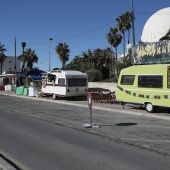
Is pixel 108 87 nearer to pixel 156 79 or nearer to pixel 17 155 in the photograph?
pixel 156 79

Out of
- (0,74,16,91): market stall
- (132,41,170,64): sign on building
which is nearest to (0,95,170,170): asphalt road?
(132,41,170,64): sign on building

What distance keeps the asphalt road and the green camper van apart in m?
3.65

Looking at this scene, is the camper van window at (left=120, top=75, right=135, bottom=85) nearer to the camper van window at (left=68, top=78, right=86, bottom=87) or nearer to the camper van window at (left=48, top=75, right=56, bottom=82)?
the camper van window at (left=68, top=78, right=86, bottom=87)

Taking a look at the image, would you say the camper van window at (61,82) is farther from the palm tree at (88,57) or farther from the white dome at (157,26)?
the white dome at (157,26)

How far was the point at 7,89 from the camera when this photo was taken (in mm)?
47594

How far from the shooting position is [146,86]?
58.5 feet

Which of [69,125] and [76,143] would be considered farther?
[69,125]

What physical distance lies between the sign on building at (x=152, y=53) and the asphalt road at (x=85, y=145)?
5.94 metres

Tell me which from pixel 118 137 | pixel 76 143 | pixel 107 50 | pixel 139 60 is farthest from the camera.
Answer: pixel 107 50

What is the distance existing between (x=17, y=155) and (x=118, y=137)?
144 inches

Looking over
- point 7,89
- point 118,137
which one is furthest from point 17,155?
point 7,89

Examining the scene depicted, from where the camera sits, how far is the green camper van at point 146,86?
54.9 feet

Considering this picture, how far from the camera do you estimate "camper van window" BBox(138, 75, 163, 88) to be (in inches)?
669

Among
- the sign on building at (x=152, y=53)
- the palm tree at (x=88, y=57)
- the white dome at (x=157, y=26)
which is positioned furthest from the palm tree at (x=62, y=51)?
the sign on building at (x=152, y=53)
